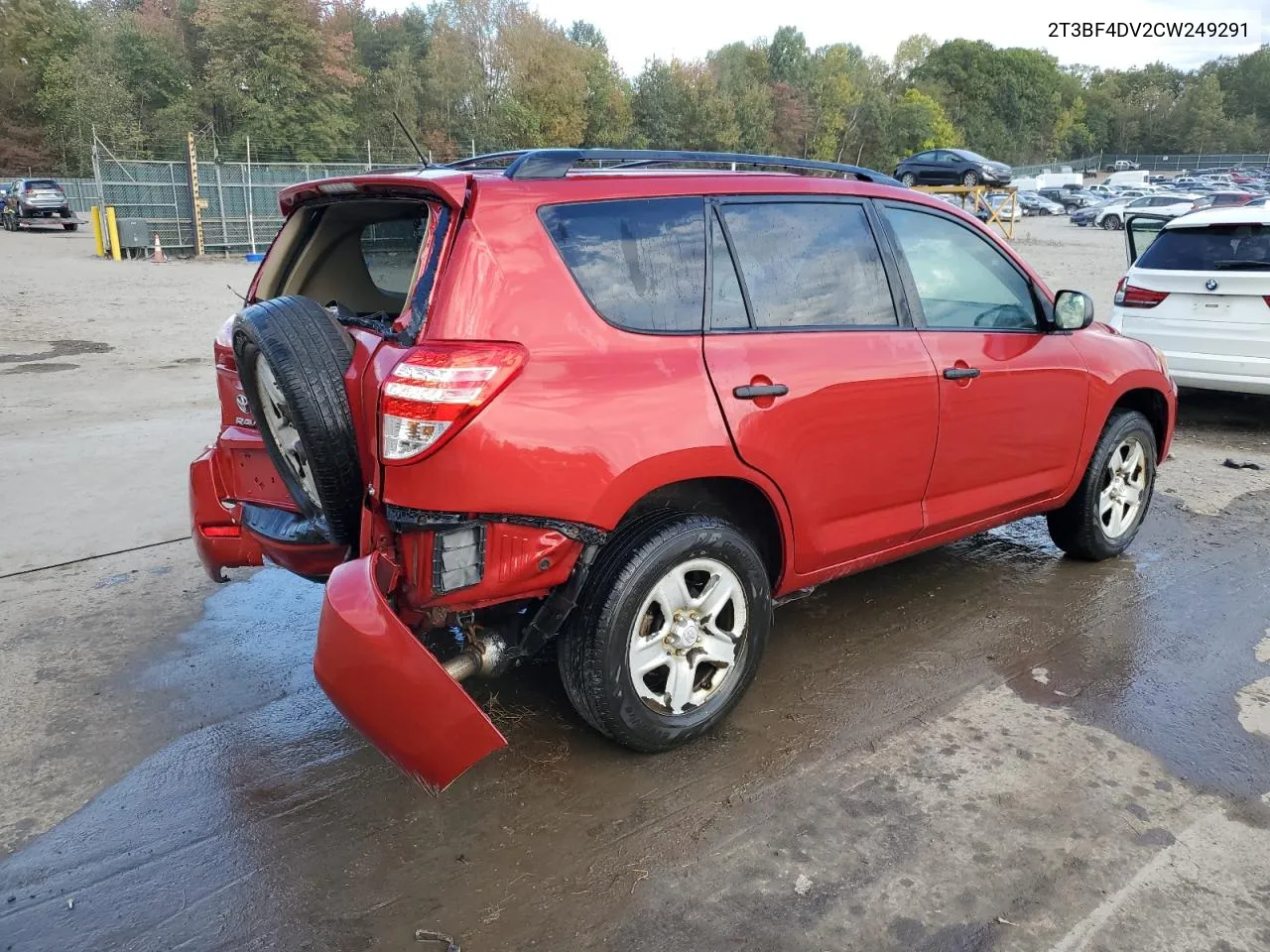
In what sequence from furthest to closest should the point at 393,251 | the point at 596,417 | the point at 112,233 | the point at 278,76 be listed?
the point at 278,76, the point at 112,233, the point at 393,251, the point at 596,417

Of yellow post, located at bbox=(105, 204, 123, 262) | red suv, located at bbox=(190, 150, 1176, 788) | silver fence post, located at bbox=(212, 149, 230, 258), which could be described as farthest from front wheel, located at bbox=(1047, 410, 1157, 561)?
silver fence post, located at bbox=(212, 149, 230, 258)

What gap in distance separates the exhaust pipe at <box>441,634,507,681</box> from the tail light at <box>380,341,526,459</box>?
648 millimetres

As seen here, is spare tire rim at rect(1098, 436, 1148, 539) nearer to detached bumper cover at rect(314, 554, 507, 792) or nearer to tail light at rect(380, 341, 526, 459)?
tail light at rect(380, 341, 526, 459)

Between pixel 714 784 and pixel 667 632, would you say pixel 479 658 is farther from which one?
pixel 714 784

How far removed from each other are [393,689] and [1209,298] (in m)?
7.16

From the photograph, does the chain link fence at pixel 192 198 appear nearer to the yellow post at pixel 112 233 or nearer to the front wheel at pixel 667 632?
the yellow post at pixel 112 233

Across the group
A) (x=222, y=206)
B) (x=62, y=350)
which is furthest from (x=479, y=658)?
(x=222, y=206)

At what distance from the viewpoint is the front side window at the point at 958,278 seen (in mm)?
3855

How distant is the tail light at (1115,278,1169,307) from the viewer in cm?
764

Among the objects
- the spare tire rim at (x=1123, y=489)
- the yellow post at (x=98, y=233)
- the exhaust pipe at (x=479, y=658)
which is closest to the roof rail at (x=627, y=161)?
the exhaust pipe at (x=479, y=658)

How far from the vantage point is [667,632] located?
122 inches

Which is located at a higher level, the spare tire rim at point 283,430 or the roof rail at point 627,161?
the roof rail at point 627,161

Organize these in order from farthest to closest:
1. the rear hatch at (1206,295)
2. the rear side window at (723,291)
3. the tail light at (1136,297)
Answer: the tail light at (1136,297) < the rear hatch at (1206,295) < the rear side window at (723,291)

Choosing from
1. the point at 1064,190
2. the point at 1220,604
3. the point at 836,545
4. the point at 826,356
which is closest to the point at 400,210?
the point at 826,356
